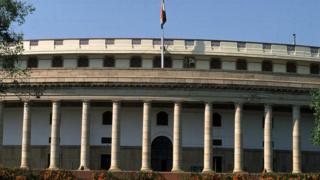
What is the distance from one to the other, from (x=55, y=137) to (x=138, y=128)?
1087 centimetres

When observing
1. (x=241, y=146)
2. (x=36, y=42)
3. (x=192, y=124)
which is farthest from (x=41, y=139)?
(x=241, y=146)

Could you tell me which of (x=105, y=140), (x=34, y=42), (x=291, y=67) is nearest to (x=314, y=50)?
(x=291, y=67)

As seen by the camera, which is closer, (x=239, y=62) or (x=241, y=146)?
(x=241, y=146)

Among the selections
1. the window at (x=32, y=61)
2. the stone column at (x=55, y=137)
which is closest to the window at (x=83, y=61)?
the window at (x=32, y=61)

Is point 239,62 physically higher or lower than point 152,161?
higher

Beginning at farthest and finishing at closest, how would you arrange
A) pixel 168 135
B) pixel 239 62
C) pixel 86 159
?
pixel 239 62 < pixel 168 135 < pixel 86 159

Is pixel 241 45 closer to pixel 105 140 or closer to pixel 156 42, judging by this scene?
pixel 156 42

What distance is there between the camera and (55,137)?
7800cm

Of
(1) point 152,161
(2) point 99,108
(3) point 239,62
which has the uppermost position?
(3) point 239,62

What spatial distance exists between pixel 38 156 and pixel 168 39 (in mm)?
22971

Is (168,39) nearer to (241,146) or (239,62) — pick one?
(239,62)

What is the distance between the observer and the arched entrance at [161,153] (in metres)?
81.9

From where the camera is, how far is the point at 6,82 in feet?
258

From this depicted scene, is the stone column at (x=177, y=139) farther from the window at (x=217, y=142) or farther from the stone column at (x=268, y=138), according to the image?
the stone column at (x=268, y=138)
